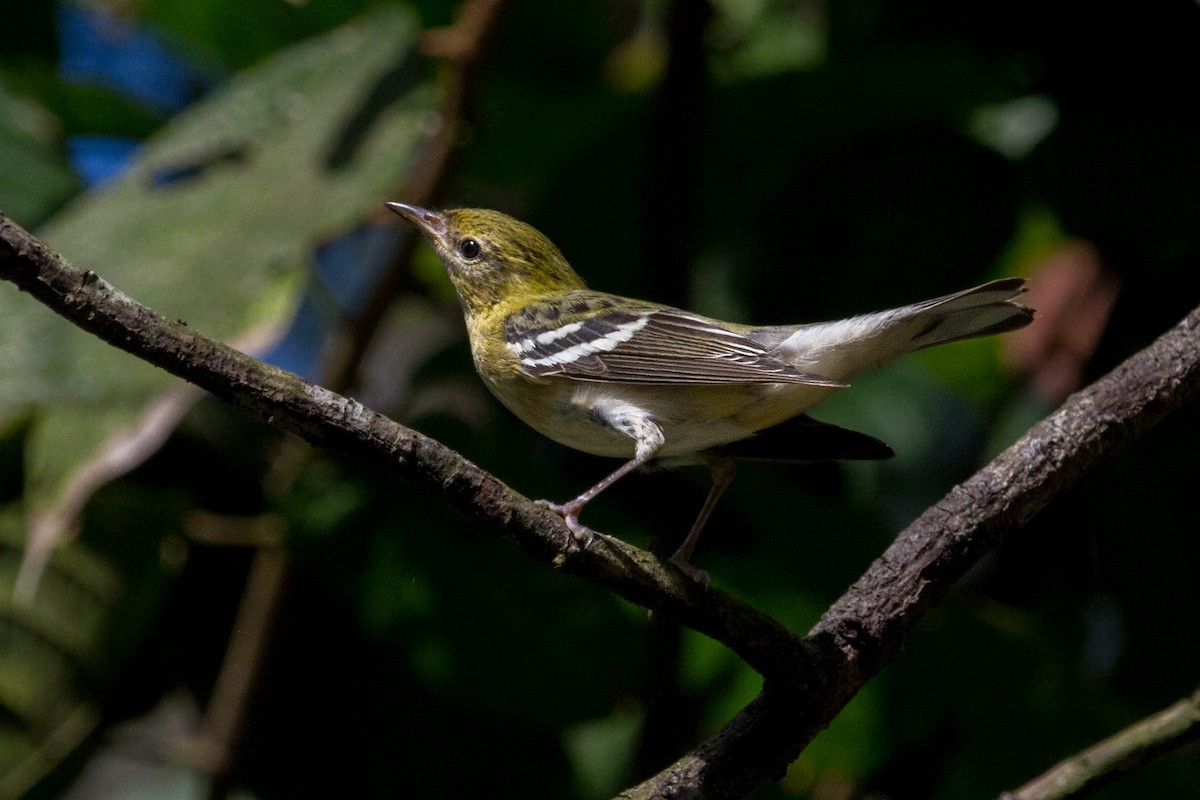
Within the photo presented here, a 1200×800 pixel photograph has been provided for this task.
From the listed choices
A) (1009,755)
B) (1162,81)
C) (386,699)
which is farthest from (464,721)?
(1162,81)

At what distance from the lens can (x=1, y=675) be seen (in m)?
3.32

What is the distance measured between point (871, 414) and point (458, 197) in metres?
2.00

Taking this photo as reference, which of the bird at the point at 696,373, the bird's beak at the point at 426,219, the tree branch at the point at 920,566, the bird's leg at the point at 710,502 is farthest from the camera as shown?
the bird's beak at the point at 426,219

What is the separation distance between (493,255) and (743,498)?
101cm

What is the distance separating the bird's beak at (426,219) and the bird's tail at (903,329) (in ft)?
3.67

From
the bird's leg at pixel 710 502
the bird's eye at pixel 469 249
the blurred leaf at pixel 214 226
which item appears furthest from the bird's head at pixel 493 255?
the bird's leg at pixel 710 502

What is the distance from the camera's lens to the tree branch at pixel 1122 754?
7.18 ft

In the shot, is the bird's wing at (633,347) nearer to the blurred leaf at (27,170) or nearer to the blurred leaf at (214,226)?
the blurred leaf at (214,226)

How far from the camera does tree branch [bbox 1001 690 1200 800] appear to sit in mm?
2188

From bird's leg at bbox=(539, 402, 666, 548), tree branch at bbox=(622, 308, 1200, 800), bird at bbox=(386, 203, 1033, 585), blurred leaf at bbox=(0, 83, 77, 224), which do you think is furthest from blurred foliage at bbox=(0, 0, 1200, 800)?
tree branch at bbox=(622, 308, 1200, 800)

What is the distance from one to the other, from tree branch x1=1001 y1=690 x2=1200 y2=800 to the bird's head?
187cm

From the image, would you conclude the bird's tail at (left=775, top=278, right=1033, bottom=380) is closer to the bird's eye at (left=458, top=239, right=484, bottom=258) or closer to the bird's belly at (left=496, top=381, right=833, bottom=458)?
the bird's belly at (left=496, top=381, right=833, bottom=458)

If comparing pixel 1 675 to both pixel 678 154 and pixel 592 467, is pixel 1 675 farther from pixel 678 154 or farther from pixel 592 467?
pixel 678 154

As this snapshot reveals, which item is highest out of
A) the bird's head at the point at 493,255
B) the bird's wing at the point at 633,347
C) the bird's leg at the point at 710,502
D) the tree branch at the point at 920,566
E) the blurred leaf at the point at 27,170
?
the blurred leaf at the point at 27,170
